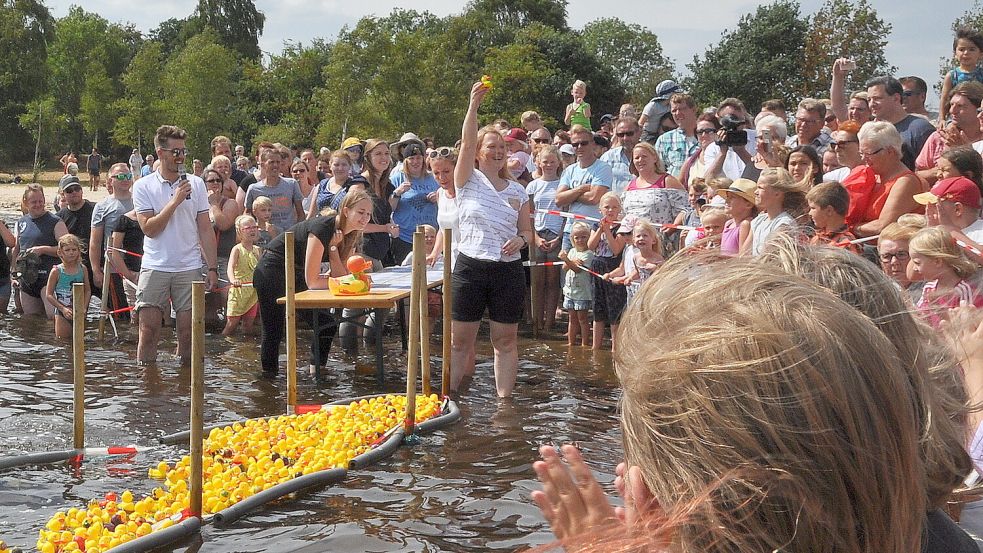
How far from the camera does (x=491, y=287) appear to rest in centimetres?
814

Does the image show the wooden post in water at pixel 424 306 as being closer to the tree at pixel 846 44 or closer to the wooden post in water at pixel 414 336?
the wooden post in water at pixel 414 336

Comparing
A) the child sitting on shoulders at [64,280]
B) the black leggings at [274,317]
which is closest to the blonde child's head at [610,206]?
the black leggings at [274,317]

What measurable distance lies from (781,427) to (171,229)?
29.3ft

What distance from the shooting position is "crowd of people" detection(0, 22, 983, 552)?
1.16m

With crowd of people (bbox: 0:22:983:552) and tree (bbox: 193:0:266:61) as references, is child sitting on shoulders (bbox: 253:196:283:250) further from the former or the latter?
tree (bbox: 193:0:266:61)

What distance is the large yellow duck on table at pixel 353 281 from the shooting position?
29.9 feet

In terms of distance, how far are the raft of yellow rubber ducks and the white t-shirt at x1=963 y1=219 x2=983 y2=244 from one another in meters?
4.00

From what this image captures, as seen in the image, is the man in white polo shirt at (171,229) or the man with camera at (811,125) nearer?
the man in white polo shirt at (171,229)

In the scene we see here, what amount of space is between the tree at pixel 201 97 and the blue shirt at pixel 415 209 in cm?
4075

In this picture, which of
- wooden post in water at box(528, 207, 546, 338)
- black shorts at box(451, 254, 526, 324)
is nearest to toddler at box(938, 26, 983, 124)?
black shorts at box(451, 254, 526, 324)

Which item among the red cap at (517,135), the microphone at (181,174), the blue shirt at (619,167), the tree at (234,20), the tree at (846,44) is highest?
the tree at (234,20)

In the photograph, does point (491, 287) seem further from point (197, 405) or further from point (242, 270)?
point (242, 270)

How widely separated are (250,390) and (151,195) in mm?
2031

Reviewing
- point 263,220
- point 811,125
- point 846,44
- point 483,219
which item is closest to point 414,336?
point 483,219
